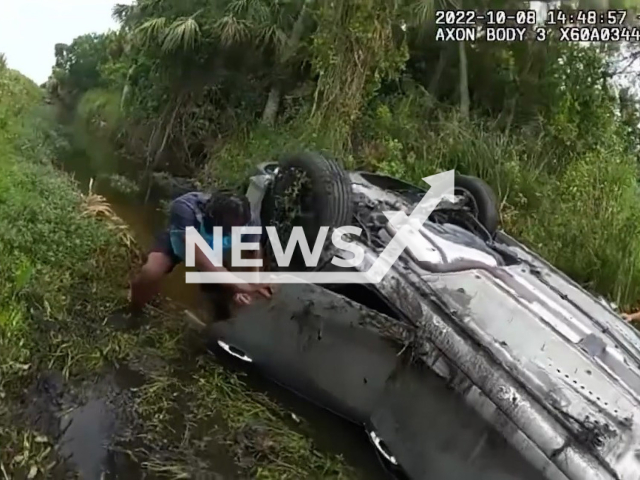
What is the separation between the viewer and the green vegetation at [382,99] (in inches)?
274

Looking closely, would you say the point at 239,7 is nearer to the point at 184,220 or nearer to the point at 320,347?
the point at 184,220

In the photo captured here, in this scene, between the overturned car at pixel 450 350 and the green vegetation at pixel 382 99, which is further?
the green vegetation at pixel 382 99

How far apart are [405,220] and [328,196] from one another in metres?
0.39

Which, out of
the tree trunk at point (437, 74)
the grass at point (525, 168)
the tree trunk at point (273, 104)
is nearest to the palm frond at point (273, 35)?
the tree trunk at point (273, 104)

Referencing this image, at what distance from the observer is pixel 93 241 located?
4.98 metres

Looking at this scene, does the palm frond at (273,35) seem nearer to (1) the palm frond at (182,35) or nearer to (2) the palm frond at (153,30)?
(1) the palm frond at (182,35)

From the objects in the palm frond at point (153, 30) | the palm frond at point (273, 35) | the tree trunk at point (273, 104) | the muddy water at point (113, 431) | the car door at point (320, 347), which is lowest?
the muddy water at point (113, 431)

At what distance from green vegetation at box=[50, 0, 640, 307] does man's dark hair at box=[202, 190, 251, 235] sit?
2886 mm

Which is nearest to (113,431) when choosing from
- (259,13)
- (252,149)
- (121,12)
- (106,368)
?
(106,368)

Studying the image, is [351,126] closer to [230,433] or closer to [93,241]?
[93,241]

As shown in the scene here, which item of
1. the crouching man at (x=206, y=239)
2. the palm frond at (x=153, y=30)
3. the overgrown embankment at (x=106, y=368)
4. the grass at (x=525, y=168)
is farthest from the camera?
the palm frond at (x=153, y=30)

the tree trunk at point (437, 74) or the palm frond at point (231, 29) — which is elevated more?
the palm frond at point (231, 29)

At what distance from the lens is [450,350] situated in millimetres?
2404
